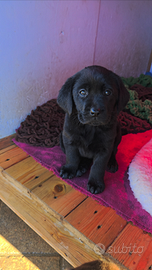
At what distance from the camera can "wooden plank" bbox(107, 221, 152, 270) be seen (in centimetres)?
129

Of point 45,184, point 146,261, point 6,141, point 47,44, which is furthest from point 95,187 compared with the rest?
point 47,44

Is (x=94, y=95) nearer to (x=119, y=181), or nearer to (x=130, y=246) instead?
(x=119, y=181)

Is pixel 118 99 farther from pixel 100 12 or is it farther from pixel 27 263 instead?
pixel 100 12

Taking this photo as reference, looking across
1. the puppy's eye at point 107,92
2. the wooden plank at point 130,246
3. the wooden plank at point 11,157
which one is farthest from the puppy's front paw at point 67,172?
the puppy's eye at point 107,92

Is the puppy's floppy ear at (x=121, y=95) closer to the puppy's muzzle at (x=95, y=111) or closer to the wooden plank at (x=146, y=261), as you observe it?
the puppy's muzzle at (x=95, y=111)

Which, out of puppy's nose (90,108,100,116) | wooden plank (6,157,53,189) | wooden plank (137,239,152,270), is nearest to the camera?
wooden plank (137,239,152,270)

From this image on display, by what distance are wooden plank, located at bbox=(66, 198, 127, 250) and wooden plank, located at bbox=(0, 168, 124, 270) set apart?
0.15ft

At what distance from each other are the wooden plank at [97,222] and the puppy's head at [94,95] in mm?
707

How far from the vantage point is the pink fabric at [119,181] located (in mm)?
1578

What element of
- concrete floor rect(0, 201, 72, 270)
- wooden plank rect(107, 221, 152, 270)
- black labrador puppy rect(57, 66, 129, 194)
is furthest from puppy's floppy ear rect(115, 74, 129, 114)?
concrete floor rect(0, 201, 72, 270)

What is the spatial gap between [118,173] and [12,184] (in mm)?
1089

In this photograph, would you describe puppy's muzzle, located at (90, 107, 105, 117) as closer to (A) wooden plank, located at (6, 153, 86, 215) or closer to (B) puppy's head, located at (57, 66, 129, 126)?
(B) puppy's head, located at (57, 66, 129, 126)

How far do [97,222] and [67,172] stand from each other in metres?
0.56

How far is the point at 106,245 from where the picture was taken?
1373 millimetres
